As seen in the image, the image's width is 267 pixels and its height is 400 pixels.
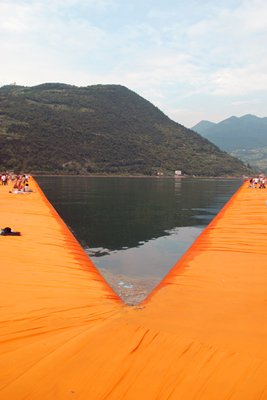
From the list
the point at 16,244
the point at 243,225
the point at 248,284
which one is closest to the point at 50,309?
the point at 248,284

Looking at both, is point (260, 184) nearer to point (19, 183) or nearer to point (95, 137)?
point (19, 183)

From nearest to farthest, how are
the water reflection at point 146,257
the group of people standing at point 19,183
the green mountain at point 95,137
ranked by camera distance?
the water reflection at point 146,257 → the group of people standing at point 19,183 → the green mountain at point 95,137

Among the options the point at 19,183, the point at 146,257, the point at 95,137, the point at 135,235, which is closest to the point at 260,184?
the point at 135,235

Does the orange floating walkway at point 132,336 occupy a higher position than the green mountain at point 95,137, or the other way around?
the green mountain at point 95,137

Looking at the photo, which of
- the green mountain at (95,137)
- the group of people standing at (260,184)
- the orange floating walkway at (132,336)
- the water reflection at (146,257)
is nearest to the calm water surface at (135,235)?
the water reflection at (146,257)

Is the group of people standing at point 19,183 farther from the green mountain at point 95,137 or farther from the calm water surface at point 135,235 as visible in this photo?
the green mountain at point 95,137
